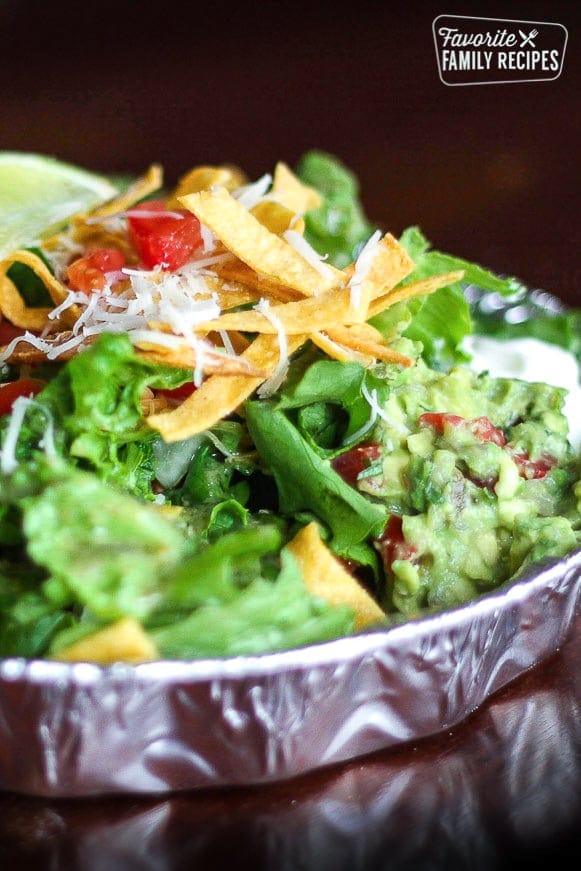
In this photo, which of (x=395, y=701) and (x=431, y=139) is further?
(x=431, y=139)

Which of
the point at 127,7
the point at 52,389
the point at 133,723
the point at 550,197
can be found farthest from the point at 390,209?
the point at 133,723

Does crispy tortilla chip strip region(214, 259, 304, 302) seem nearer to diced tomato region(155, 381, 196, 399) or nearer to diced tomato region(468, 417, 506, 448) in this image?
diced tomato region(155, 381, 196, 399)

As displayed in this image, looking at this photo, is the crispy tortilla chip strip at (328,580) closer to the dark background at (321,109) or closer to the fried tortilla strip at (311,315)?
the fried tortilla strip at (311,315)

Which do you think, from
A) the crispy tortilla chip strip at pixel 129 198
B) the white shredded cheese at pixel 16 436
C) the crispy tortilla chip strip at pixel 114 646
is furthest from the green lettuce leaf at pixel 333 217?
the crispy tortilla chip strip at pixel 114 646

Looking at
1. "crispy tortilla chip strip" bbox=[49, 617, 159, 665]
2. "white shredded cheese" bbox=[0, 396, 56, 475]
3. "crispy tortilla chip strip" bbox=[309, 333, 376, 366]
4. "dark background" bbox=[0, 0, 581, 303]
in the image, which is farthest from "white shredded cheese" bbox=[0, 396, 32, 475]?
"dark background" bbox=[0, 0, 581, 303]

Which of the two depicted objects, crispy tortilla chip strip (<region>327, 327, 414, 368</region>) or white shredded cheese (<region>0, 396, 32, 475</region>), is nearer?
white shredded cheese (<region>0, 396, 32, 475</region>)

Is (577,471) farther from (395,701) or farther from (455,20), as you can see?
(455,20)
